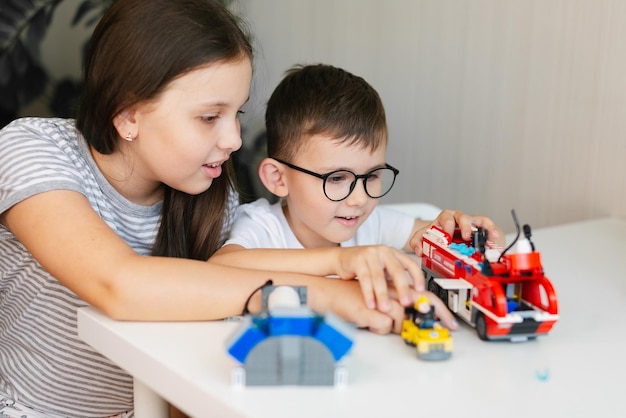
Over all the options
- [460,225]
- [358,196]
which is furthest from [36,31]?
[460,225]

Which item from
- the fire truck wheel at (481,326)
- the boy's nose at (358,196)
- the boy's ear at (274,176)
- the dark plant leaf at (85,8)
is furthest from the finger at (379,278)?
the dark plant leaf at (85,8)

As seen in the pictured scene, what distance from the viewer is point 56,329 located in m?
1.18

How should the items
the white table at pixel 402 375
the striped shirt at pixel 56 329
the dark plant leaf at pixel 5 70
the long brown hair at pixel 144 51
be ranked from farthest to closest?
the dark plant leaf at pixel 5 70
the striped shirt at pixel 56 329
the long brown hair at pixel 144 51
the white table at pixel 402 375

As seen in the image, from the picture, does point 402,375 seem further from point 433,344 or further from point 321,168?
point 321,168

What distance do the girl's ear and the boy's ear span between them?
0.90ft

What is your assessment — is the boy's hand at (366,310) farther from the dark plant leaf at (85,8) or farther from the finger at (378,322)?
the dark plant leaf at (85,8)

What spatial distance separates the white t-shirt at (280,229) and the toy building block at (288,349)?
517 mm

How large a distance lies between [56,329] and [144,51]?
1.47ft

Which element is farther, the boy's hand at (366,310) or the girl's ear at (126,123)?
the girl's ear at (126,123)

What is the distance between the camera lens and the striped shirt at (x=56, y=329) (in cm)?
117

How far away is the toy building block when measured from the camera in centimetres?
71

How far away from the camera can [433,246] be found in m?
1.02

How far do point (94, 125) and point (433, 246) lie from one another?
0.53 meters

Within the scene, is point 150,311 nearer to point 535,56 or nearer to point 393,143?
point 535,56
